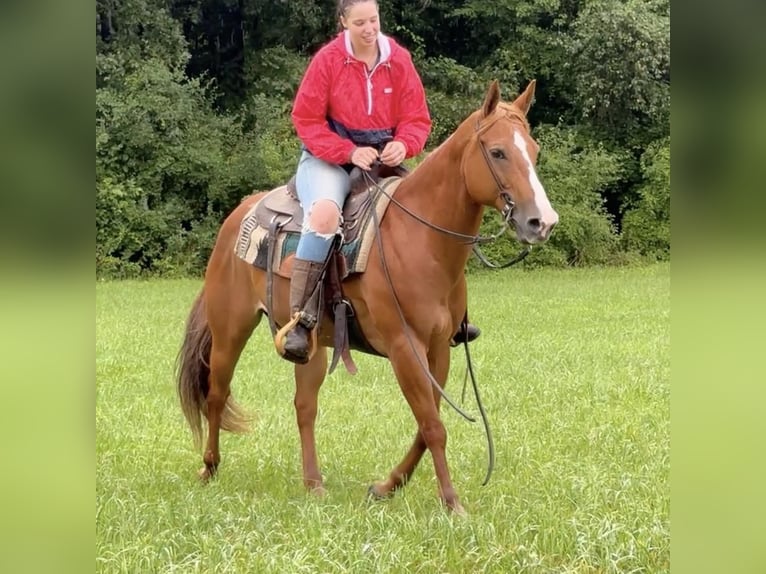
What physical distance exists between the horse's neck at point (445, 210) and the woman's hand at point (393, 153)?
231mm

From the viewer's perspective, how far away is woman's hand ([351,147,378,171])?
4562mm

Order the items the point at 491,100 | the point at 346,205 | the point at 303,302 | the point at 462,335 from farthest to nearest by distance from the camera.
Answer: the point at 462,335, the point at 346,205, the point at 303,302, the point at 491,100

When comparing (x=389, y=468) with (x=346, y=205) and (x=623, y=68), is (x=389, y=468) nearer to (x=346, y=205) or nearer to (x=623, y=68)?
(x=346, y=205)

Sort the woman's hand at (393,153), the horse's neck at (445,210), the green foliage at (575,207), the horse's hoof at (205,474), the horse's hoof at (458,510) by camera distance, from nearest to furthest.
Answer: the horse's hoof at (458,510), the horse's neck at (445,210), the woman's hand at (393,153), the horse's hoof at (205,474), the green foliage at (575,207)

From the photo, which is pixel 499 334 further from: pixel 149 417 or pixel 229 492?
pixel 229 492

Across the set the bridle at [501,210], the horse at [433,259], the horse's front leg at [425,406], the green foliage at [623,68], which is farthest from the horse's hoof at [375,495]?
the green foliage at [623,68]

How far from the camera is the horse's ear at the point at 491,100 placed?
12.9 ft

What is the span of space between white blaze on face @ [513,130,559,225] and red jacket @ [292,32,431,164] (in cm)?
93

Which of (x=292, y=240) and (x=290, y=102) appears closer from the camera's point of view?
(x=292, y=240)

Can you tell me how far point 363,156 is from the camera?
4.57 meters

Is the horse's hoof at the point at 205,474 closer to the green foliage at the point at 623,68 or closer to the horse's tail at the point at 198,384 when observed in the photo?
the horse's tail at the point at 198,384

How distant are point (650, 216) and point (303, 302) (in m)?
20.8

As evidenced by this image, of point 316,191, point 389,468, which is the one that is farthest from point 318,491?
point 316,191

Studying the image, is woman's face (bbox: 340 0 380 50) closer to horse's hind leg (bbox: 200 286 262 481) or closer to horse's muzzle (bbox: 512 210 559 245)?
horse's muzzle (bbox: 512 210 559 245)
